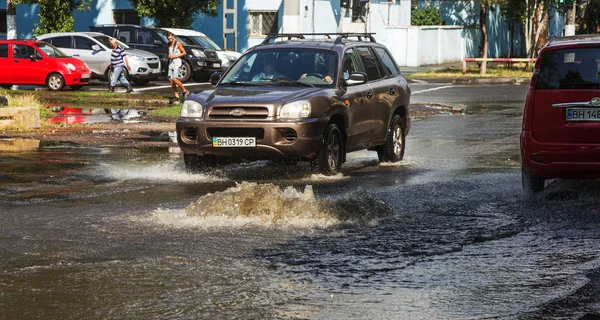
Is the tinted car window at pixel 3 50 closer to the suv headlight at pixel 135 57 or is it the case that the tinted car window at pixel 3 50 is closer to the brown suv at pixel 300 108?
the suv headlight at pixel 135 57

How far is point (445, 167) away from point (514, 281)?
22.2ft

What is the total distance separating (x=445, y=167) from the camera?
13812 mm

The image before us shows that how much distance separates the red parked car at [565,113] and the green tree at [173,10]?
32.6 meters

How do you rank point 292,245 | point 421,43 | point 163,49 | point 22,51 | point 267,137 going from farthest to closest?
1. point 421,43
2. point 163,49
3. point 22,51
4. point 267,137
5. point 292,245

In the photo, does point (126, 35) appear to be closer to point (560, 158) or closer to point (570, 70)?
point (570, 70)

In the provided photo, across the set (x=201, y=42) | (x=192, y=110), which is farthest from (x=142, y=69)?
(x=192, y=110)

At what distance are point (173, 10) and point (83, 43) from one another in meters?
8.71

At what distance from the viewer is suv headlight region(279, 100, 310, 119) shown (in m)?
12.6

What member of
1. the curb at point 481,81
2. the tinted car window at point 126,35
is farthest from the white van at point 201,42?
the curb at point 481,81

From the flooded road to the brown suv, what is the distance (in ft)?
1.23

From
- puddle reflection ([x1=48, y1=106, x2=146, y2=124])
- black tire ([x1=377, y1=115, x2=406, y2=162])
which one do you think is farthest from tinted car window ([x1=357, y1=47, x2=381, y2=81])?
puddle reflection ([x1=48, y1=106, x2=146, y2=124])

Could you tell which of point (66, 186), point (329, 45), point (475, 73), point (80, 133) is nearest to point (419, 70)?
point (475, 73)

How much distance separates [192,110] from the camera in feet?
42.5

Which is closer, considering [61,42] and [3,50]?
[3,50]
